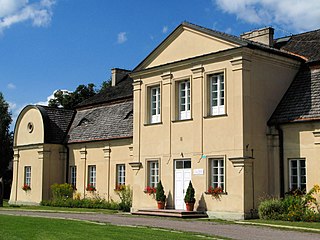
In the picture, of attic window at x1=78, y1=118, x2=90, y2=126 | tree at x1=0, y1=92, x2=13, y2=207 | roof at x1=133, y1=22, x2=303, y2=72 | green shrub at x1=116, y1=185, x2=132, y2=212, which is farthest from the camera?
tree at x1=0, y1=92, x2=13, y2=207

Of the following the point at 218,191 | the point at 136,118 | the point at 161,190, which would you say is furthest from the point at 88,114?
the point at 218,191

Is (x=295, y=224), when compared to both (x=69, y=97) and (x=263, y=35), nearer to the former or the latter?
(x=263, y=35)

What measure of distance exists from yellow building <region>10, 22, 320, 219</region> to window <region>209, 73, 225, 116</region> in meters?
0.04

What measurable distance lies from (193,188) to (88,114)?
1357 centimetres

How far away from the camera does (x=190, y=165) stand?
24375mm

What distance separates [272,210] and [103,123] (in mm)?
14473

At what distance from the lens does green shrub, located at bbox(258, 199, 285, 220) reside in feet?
68.8

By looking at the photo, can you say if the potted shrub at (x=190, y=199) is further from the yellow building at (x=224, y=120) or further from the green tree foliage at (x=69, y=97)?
the green tree foliage at (x=69, y=97)

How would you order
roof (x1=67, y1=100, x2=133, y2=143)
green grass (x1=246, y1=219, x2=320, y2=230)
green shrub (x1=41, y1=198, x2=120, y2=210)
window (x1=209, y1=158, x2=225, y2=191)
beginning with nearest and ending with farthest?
green grass (x1=246, y1=219, x2=320, y2=230) < window (x1=209, y1=158, x2=225, y2=191) < green shrub (x1=41, y1=198, x2=120, y2=210) < roof (x1=67, y1=100, x2=133, y2=143)

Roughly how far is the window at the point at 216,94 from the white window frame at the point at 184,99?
1.34 m

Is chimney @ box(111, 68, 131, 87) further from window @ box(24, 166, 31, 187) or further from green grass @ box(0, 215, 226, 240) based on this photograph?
green grass @ box(0, 215, 226, 240)

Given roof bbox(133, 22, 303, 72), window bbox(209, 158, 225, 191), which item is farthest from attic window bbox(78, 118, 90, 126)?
window bbox(209, 158, 225, 191)

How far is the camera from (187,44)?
25.2m

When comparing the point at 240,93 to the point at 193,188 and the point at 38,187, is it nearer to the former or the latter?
the point at 193,188
